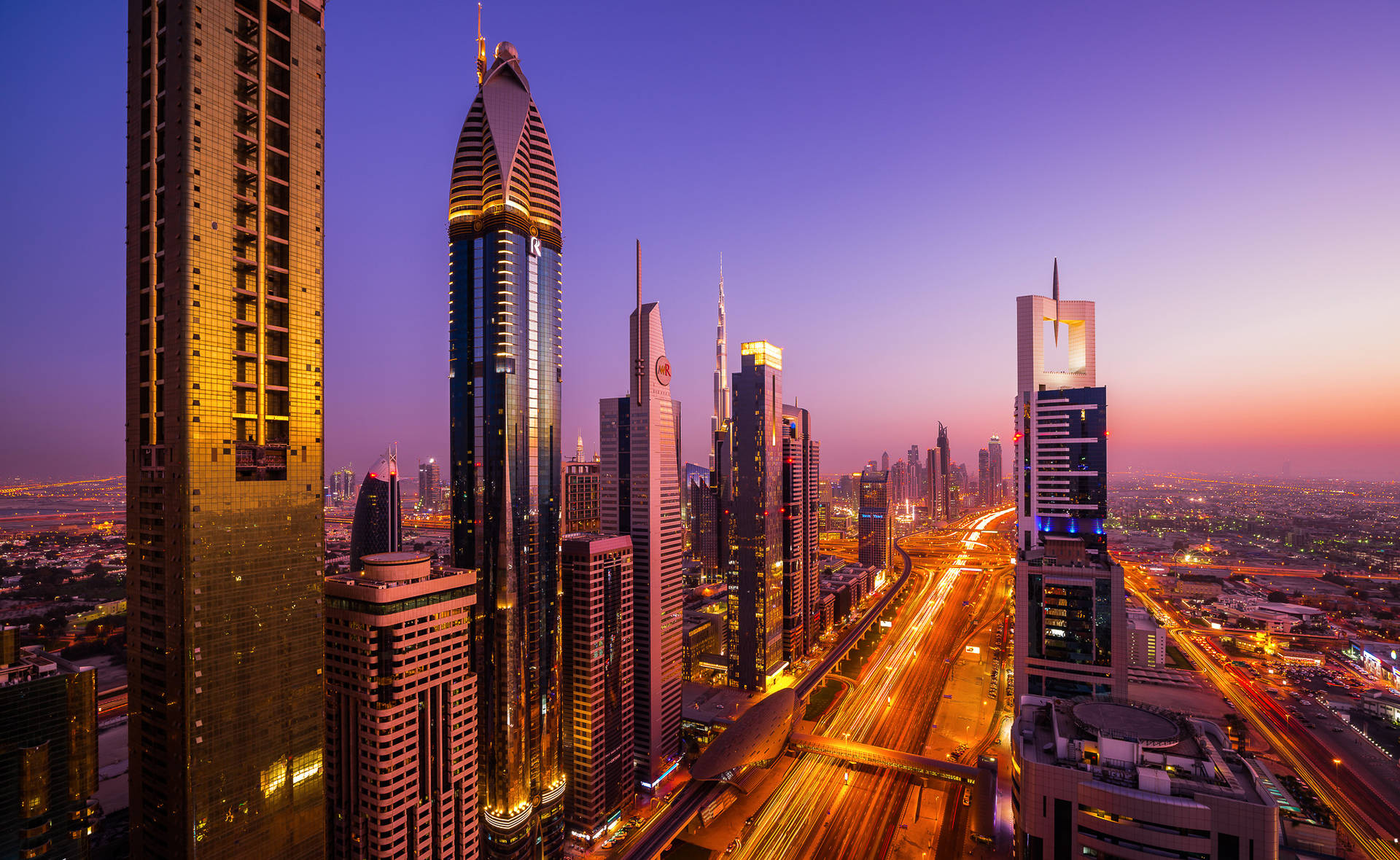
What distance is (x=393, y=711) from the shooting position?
51469 mm

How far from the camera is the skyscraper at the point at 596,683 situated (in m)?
77.6

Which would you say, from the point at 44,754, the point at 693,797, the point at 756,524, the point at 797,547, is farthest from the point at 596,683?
the point at 797,547

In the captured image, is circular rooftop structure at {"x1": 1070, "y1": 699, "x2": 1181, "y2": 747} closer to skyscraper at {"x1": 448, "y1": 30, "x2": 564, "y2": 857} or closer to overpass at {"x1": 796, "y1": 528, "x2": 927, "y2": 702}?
skyscraper at {"x1": 448, "y1": 30, "x2": 564, "y2": 857}

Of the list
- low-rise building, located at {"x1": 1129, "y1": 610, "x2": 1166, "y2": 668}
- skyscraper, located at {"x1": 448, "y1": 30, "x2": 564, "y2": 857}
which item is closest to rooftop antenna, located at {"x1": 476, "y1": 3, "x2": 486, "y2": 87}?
skyscraper, located at {"x1": 448, "y1": 30, "x2": 564, "y2": 857}

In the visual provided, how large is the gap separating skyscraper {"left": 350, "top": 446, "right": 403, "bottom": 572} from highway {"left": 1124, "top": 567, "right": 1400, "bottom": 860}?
443ft

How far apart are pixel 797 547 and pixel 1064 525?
209ft

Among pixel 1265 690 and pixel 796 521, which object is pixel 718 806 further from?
pixel 1265 690

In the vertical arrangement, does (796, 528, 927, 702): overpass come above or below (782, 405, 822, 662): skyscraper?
below

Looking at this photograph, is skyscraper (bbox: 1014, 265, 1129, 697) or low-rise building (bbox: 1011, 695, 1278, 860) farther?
skyscraper (bbox: 1014, 265, 1129, 697)

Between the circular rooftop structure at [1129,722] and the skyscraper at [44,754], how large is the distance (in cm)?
8417

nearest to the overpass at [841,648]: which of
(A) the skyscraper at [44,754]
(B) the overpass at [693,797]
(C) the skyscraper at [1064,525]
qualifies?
(B) the overpass at [693,797]

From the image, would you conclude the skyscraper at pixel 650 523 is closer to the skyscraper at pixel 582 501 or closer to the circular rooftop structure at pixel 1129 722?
the skyscraper at pixel 582 501

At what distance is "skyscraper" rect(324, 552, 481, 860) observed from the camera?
51656 millimetres

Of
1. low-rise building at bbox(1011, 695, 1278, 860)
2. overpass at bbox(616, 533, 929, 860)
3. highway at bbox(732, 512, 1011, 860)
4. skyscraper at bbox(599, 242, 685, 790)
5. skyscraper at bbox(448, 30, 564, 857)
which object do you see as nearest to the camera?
low-rise building at bbox(1011, 695, 1278, 860)
